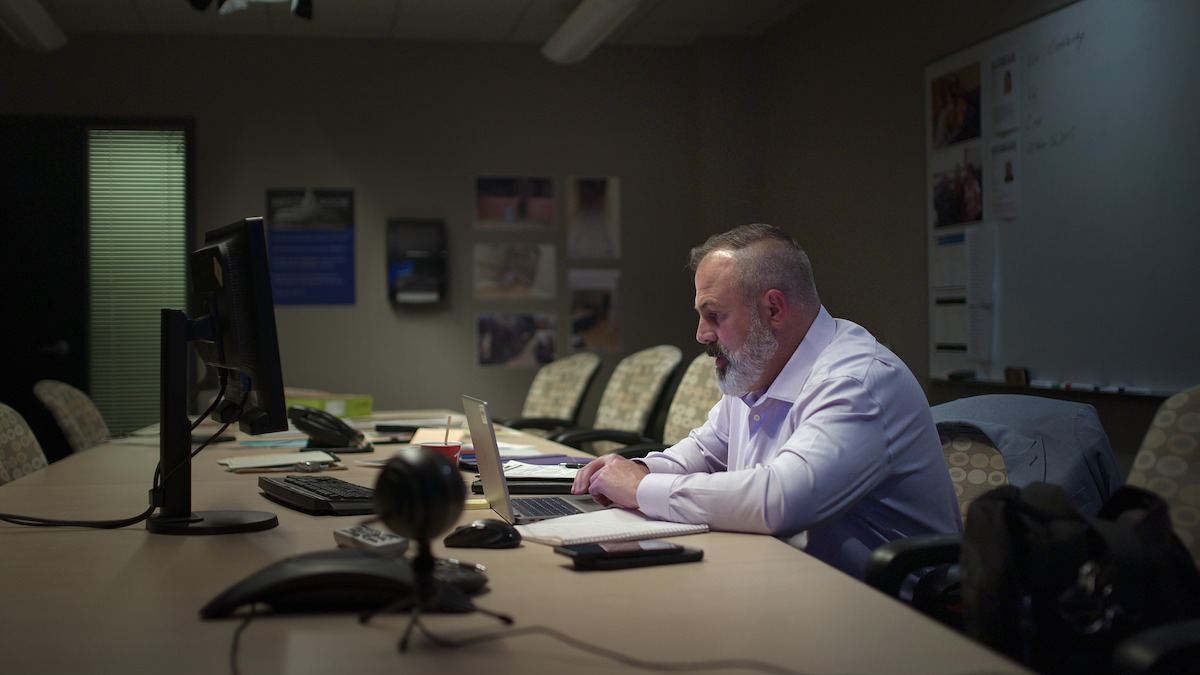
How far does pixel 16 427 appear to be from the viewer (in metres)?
2.40

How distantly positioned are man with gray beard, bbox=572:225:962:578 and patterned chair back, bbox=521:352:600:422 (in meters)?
2.22

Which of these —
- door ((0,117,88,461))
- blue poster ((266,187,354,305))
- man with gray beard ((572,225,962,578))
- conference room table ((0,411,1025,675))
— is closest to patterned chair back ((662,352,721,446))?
man with gray beard ((572,225,962,578))

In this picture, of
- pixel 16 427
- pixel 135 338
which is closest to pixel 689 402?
pixel 16 427

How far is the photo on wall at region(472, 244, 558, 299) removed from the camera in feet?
17.5

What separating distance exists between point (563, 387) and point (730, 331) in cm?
270

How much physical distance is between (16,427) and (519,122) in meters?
3.49

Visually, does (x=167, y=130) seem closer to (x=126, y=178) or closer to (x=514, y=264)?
(x=126, y=178)

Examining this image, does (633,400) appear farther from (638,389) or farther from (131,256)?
(131,256)

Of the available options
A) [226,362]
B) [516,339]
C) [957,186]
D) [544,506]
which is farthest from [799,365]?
[516,339]

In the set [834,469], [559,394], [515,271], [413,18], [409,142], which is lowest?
[559,394]

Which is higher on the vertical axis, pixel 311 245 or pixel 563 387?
pixel 311 245

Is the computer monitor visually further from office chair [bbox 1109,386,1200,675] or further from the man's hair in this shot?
office chair [bbox 1109,386,1200,675]

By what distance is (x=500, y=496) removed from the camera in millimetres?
1483

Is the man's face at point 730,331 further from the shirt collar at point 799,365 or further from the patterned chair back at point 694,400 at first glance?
the patterned chair back at point 694,400
